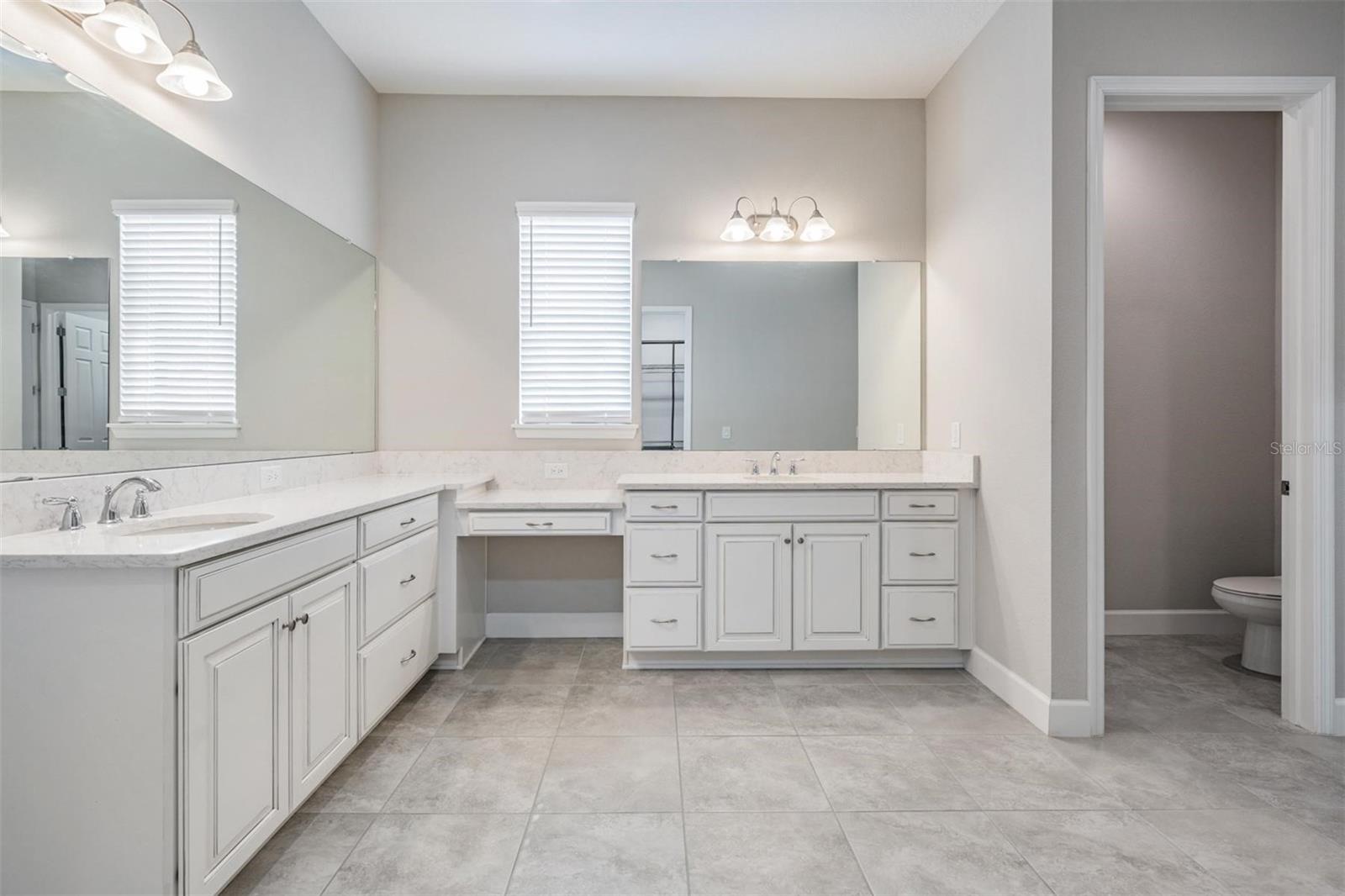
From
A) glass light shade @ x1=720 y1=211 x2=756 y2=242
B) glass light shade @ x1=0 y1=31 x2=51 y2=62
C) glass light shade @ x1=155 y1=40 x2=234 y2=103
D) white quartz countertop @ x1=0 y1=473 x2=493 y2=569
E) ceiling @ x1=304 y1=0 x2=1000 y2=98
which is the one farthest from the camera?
glass light shade @ x1=720 y1=211 x2=756 y2=242

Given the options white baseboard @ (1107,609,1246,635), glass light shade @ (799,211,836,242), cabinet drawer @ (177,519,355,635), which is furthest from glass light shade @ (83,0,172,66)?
white baseboard @ (1107,609,1246,635)

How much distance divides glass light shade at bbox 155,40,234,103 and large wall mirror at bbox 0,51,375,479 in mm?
145

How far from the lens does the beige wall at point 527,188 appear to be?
3504 mm

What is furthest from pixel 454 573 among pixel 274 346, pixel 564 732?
pixel 274 346

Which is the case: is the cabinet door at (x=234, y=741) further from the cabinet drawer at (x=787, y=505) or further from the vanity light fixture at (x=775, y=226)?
the vanity light fixture at (x=775, y=226)

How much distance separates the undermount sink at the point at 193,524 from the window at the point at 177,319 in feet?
0.97

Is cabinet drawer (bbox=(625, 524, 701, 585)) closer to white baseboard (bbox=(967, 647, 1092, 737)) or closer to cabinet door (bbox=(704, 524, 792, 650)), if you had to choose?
cabinet door (bbox=(704, 524, 792, 650))

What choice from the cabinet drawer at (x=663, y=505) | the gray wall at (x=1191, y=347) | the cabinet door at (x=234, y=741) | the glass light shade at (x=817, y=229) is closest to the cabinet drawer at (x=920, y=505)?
the cabinet drawer at (x=663, y=505)

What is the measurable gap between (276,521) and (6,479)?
551 mm

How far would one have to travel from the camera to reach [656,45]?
119 inches

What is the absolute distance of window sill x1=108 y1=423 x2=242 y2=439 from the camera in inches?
74.8

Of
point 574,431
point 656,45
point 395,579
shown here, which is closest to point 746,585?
point 574,431

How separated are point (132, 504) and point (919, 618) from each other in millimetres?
2946

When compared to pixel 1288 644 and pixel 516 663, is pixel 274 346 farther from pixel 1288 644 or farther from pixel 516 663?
pixel 1288 644
